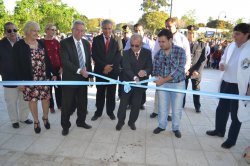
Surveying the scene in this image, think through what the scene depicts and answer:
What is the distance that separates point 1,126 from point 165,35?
352cm

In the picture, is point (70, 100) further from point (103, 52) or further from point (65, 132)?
point (103, 52)

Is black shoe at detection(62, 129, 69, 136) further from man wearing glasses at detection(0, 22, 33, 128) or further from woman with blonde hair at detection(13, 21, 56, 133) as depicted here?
man wearing glasses at detection(0, 22, 33, 128)

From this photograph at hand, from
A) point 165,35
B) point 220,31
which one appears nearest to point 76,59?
point 165,35

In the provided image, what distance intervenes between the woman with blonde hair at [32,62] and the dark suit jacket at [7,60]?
1.03 feet

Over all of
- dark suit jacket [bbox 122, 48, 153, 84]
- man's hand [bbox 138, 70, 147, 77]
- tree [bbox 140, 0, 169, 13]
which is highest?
tree [bbox 140, 0, 169, 13]

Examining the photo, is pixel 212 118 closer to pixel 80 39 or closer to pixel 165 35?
pixel 165 35

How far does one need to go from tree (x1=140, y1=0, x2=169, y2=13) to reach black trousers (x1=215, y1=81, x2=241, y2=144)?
3794 centimetres

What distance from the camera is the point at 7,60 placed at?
4301mm

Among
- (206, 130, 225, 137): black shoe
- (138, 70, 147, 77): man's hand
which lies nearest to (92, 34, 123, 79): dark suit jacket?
(138, 70, 147, 77): man's hand

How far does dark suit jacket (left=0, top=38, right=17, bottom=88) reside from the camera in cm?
427

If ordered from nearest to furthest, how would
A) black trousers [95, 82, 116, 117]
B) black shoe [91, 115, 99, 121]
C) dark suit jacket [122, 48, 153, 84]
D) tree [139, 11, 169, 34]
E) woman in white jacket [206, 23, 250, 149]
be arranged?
woman in white jacket [206, 23, 250, 149]
dark suit jacket [122, 48, 153, 84]
black trousers [95, 82, 116, 117]
black shoe [91, 115, 99, 121]
tree [139, 11, 169, 34]

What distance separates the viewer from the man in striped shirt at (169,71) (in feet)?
13.4

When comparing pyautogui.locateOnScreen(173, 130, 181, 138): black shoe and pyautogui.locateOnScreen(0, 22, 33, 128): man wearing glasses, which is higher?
pyautogui.locateOnScreen(0, 22, 33, 128): man wearing glasses

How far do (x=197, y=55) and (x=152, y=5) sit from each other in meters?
37.8
